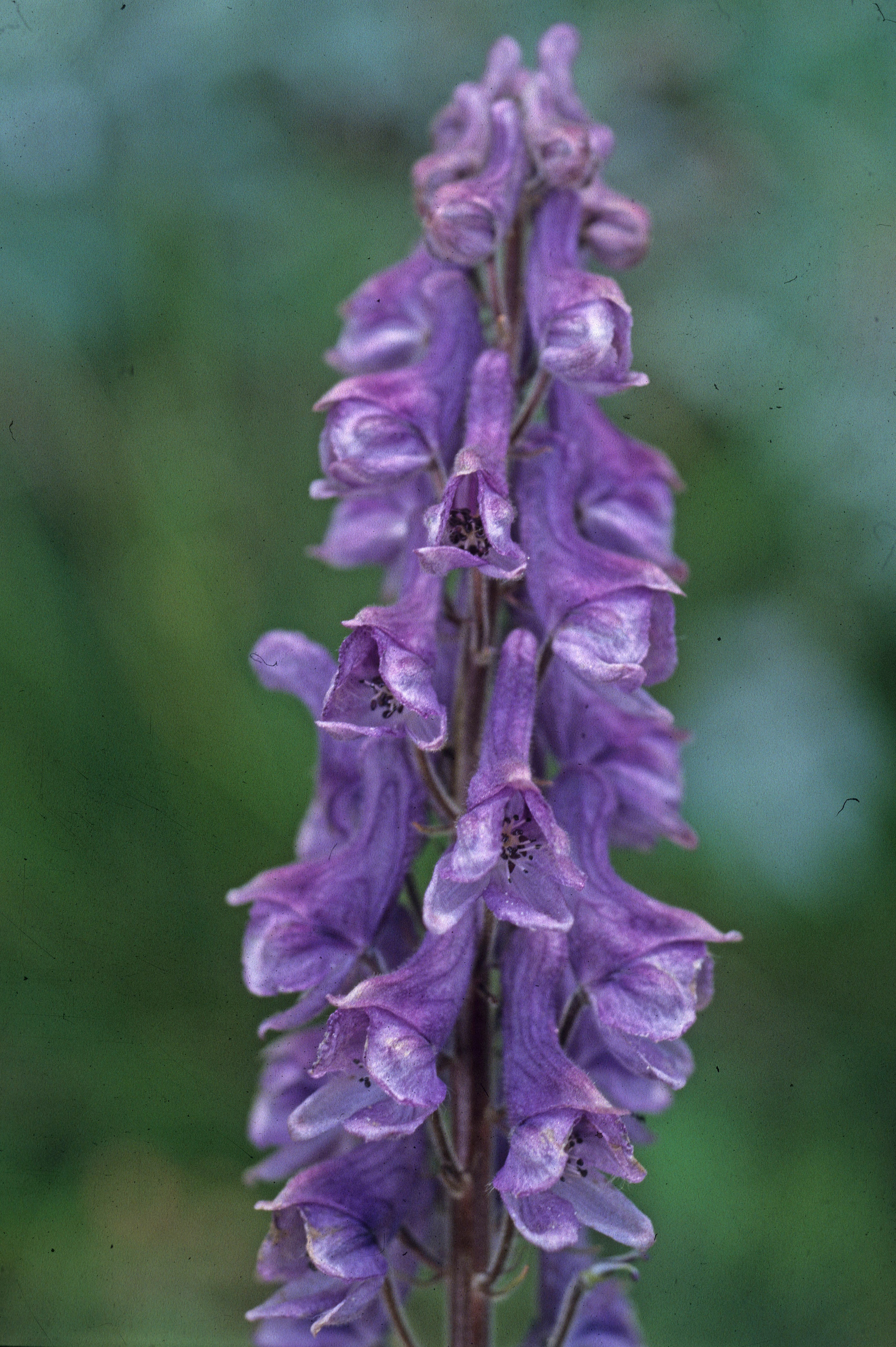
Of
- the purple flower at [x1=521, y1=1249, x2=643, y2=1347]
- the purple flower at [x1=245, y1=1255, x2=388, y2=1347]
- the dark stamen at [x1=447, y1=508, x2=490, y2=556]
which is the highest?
the dark stamen at [x1=447, y1=508, x2=490, y2=556]

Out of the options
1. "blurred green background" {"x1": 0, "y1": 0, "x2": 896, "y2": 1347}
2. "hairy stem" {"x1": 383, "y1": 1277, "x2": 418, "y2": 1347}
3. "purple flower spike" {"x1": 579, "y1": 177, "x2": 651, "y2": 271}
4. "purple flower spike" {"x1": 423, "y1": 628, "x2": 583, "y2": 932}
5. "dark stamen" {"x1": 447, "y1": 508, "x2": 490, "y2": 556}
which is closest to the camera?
"purple flower spike" {"x1": 423, "y1": 628, "x2": 583, "y2": 932}

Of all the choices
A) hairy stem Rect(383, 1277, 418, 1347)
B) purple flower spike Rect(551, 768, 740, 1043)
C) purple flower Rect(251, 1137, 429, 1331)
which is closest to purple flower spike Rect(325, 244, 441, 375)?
purple flower spike Rect(551, 768, 740, 1043)

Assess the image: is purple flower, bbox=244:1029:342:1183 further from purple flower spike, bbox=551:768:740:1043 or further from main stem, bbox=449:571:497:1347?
purple flower spike, bbox=551:768:740:1043

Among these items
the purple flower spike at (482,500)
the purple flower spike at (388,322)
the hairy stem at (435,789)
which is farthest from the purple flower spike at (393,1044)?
the purple flower spike at (388,322)

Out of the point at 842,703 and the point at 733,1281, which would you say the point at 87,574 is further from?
the point at 733,1281

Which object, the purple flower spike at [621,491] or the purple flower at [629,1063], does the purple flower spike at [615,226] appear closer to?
the purple flower spike at [621,491]

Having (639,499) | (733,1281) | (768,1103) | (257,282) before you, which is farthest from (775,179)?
(733,1281)
